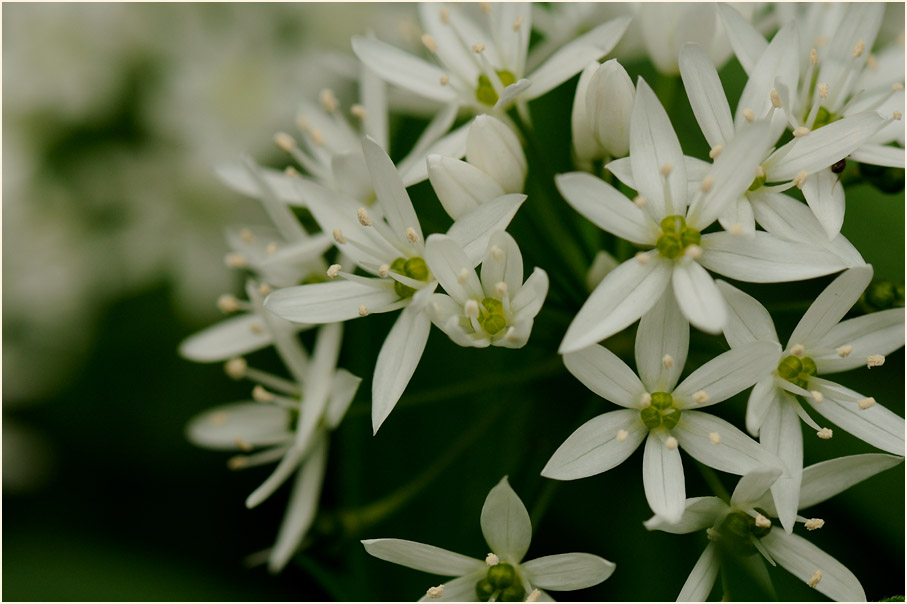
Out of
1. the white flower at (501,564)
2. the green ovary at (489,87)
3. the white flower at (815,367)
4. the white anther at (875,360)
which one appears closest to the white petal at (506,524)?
the white flower at (501,564)

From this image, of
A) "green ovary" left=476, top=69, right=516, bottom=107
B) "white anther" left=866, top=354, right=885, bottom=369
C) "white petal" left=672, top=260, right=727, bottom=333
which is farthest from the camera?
"green ovary" left=476, top=69, right=516, bottom=107

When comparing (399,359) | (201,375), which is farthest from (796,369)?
(201,375)

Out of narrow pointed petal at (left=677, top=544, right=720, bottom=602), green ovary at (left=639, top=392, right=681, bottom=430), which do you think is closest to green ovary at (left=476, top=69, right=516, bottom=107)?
green ovary at (left=639, top=392, right=681, bottom=430)

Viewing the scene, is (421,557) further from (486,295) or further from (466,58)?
(466,58)

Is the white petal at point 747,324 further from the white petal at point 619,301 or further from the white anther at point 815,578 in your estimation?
the white anther at point 815,578

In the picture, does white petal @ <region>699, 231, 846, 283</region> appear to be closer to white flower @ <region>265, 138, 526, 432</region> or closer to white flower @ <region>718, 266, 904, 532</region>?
white flower @ <region>718, 266, 904, 532</region>

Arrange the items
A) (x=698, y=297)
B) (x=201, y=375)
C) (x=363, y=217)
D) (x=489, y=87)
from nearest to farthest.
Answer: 1. (x=698, y=297)
2. (x=363, y=217)
3. (x=489, y=87)
4. (x=201, y=375)

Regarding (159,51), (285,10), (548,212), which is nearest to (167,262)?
(159,51)
